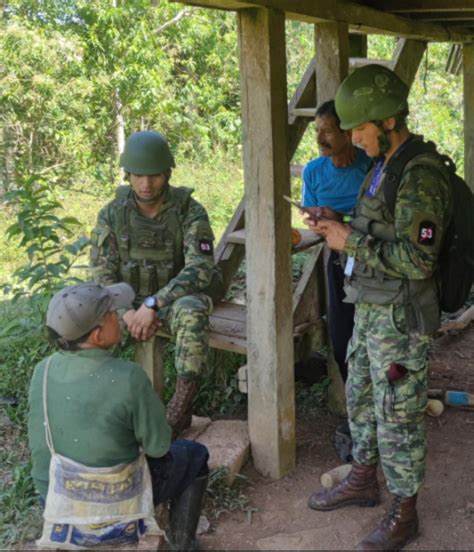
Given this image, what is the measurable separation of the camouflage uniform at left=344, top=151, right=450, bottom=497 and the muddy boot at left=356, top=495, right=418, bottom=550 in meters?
0.09

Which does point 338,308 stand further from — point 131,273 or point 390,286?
point 131,273

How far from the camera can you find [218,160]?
13.7 m

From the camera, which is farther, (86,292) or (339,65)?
(339,65)

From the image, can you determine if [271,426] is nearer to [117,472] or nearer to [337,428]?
[337,428]

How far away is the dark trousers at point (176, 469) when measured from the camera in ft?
10.3

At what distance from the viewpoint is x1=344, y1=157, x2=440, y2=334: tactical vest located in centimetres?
326

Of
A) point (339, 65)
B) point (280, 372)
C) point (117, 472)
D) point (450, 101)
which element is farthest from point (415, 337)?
point (450, 101)

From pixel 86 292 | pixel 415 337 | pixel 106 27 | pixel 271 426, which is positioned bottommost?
pixel 271 426

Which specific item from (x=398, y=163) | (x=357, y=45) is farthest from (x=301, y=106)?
(x=398, y=163)

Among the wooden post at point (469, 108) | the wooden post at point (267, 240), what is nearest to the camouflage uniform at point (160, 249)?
the wooden post at point (267, 240)

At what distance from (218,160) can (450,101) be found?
4.65m

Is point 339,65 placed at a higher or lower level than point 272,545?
higher

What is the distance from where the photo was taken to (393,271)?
3217 millimetres

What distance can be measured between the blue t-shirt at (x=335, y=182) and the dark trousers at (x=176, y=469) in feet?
5.65
